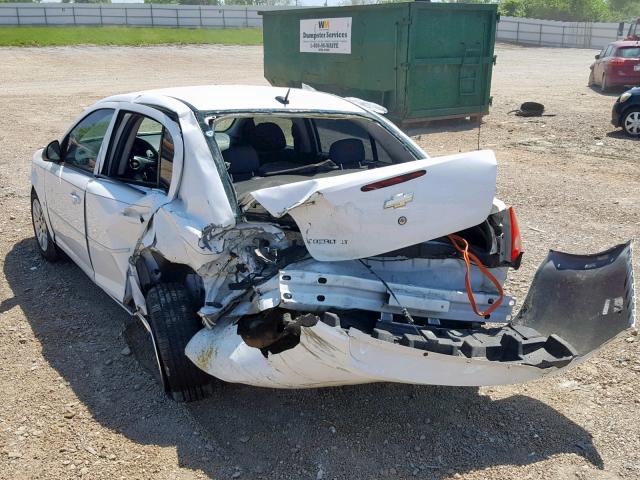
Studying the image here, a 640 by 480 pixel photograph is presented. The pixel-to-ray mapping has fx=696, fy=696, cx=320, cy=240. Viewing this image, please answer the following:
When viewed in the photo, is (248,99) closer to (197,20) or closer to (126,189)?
(126,189)

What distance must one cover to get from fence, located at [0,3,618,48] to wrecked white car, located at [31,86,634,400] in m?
42.0

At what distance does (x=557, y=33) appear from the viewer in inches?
1758

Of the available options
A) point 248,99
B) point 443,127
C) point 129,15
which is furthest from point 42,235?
point 129,15

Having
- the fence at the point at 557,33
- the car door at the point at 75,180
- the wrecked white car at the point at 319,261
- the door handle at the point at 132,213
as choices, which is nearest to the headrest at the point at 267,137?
the wrecked white car at the point at 319,261

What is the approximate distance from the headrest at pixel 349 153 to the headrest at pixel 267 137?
51 centimetres

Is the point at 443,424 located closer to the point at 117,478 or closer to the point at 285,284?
the point at 285,284

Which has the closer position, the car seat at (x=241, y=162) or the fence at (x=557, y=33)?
the car seat at (x=241, y=162)

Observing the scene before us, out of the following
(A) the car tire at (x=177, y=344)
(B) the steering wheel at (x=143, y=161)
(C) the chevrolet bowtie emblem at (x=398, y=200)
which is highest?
(C) the chevrolet bowtie emblem at (x=398, y=200)

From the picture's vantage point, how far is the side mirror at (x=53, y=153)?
5438 millimetres

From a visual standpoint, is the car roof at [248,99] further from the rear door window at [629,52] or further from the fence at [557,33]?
the fence at [557,33]

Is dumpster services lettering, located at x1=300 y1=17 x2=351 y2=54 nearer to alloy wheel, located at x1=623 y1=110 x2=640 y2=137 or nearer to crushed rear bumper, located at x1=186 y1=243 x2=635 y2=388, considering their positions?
alloy wheel, located at x1=623 y1=110 x2=640 y2=137

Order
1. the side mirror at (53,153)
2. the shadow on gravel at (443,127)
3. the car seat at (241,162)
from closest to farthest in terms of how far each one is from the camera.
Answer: the car seat at (241,162) < the side mirror at (53,153) < the shadow on gravel at (443,127)

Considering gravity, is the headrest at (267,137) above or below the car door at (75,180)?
above

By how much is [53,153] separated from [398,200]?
10.9 feet
